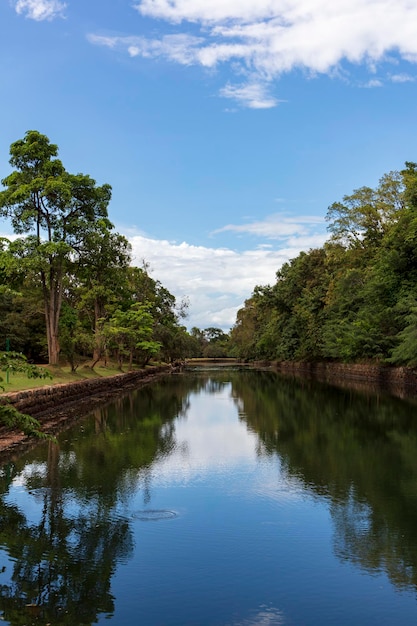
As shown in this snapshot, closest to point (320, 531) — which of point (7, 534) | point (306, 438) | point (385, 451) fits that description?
point (7, 534)

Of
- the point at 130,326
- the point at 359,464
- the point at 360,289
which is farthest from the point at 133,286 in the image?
the point at 359,464

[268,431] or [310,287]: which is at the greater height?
[310,287]

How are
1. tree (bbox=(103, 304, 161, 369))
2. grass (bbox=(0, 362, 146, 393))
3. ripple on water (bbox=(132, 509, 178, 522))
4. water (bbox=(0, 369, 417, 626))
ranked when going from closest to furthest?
1. water (bbox=(0, 369, 417, 626))
2. ripple on water (bbox=(132, 509, 178, 522))
3. grass (bbox=(0, 362, 146, 393))
4. tree (bbox=(103, 304, 161, 369))

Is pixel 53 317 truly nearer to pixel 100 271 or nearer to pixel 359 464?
pixel 100 271

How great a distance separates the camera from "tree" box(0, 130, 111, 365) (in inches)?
1121

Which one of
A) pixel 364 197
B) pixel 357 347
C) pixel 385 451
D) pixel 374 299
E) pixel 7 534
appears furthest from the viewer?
pixel 364 197

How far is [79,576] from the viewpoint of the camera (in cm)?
655

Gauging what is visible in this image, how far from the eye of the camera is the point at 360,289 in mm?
45375

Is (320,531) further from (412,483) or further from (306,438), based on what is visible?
(306,438)

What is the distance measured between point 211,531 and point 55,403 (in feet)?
54.0

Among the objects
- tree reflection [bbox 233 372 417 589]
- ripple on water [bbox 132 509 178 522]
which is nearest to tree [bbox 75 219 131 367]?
tree reflection [bbox 233 372 417 589]

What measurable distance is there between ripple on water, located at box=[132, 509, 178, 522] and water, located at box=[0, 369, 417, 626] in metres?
0.03

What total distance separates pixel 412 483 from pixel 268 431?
7.11m

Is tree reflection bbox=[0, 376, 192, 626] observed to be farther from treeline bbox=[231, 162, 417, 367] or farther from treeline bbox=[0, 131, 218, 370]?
treeline bbox=[231, 162, 417, 367]
